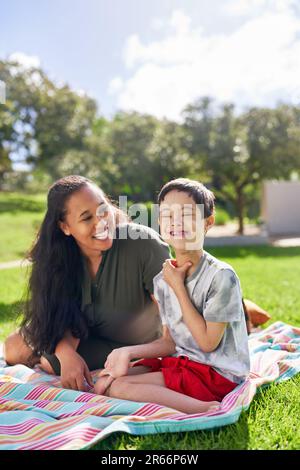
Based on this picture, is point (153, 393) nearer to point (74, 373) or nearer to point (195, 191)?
point (74, 373)

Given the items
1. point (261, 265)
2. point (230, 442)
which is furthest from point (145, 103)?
point (230, 442)

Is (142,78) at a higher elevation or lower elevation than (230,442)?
higher

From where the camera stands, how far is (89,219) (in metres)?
2.88

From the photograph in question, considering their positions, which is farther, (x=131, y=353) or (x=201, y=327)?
(x=131, y=353)

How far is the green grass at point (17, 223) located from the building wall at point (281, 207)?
760cm

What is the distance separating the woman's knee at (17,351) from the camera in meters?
3.38

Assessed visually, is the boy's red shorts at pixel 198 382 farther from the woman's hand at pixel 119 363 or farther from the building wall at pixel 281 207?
the building wall at pixel 281 207

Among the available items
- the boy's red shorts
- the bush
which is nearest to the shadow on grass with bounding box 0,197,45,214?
the bush

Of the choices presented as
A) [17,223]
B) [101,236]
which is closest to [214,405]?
[101,236]

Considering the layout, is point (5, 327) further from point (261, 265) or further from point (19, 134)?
point (19, 134)

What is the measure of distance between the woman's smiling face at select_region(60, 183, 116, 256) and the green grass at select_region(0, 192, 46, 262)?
23.1ft

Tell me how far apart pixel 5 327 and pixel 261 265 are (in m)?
6.21

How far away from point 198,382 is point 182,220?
2.51 ft

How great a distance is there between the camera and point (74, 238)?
3107 millimetres
